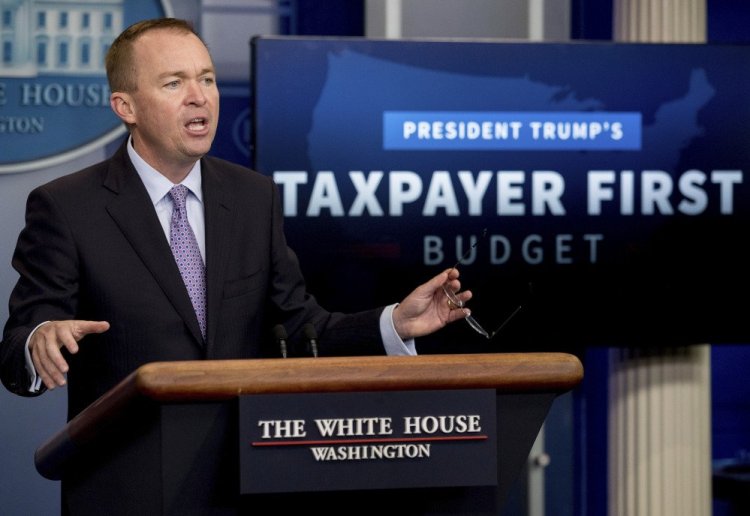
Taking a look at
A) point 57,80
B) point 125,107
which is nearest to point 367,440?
point 125,107

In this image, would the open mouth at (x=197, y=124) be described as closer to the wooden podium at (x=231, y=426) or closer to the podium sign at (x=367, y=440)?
the wooden podium at (x=231, y=426)

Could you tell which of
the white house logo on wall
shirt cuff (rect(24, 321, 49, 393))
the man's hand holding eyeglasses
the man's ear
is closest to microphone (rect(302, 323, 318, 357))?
the man's hand holding eyeglasses

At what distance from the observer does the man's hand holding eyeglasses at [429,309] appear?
175 cm

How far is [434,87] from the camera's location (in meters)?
3.39

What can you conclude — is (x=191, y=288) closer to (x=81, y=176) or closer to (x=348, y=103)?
(x=81, y=176)

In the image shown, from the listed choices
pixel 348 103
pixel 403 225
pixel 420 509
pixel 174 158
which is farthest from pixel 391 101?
pixel 420 509

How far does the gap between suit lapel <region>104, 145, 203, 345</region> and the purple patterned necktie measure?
67mm

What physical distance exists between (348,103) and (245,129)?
24.0 inches

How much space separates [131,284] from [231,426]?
0.61 meters

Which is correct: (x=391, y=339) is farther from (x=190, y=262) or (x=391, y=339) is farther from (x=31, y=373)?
(x=31, y=373)

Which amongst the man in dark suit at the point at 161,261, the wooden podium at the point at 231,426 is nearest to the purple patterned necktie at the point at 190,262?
the man in dark suit at the point at 161,261

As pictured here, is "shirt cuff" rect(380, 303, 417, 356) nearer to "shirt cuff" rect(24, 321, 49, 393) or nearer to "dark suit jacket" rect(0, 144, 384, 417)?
"dark suit jacket" rect(0, 144, 384, 417)

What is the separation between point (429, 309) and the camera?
181 centimetres

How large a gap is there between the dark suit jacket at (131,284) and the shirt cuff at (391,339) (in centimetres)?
2
